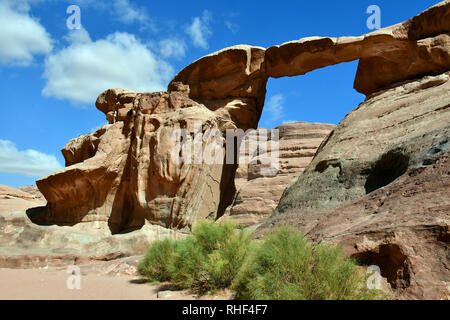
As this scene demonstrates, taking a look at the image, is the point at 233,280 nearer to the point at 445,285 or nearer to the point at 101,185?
the point at 445,285

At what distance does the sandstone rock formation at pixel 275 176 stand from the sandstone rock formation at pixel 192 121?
33.6 inches

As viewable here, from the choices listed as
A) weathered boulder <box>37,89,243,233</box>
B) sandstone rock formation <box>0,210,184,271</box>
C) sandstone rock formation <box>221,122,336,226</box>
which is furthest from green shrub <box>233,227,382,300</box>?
weathered boulder <box>37,89,243,233</box>

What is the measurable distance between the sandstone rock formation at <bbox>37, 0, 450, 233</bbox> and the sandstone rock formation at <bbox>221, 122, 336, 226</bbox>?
85 cm

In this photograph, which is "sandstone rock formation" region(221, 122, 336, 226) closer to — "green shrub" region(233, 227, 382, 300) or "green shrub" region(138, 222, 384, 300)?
"green shrub" region(138, 222, 384, 300)

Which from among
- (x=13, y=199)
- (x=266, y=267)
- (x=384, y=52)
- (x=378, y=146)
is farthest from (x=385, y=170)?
(x=13, y=199)

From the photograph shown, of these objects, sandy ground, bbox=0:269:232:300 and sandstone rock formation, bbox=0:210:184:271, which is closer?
sandy ground, bbox=0:269:232:300

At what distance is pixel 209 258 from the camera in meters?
5.39

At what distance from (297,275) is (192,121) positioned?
9421 millimetres

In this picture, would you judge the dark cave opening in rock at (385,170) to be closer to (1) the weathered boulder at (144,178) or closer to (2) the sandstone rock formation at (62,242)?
(2) the sandstone rock formation at (62,242)

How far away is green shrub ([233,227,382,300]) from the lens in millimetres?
3754

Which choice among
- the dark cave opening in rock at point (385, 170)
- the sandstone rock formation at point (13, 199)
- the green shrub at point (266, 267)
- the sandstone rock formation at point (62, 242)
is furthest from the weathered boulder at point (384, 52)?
the sandstone rock formation at point (13, 199)

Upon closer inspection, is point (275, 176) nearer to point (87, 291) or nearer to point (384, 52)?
point (384, 52)
